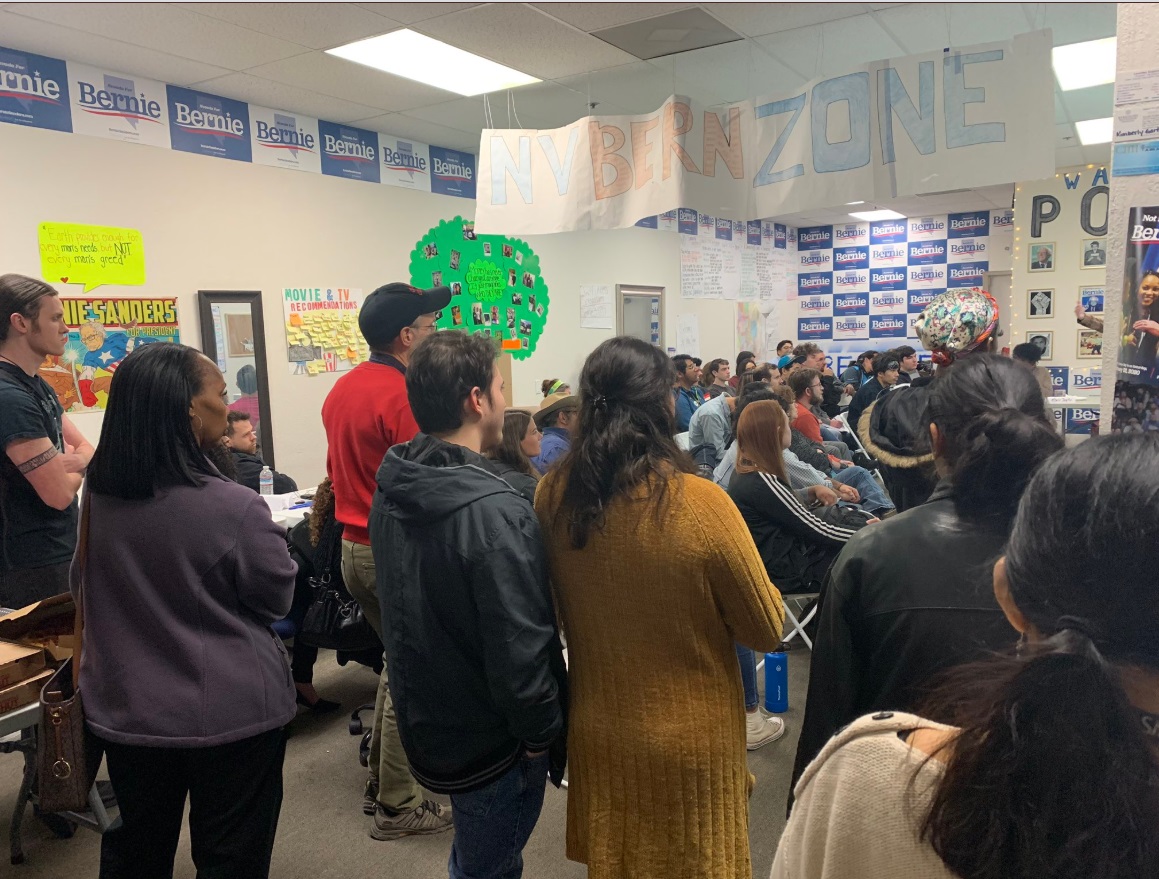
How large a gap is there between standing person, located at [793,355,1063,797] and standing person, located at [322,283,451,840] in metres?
1.42

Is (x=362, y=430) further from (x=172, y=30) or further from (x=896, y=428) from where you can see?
(x=172, y=30)

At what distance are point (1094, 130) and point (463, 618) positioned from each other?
7.66 m

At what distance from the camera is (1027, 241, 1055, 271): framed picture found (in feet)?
25.6

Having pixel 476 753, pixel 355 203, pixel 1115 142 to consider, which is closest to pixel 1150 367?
pixel 1115 142

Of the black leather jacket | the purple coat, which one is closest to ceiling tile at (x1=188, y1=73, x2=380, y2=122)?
the purple coat

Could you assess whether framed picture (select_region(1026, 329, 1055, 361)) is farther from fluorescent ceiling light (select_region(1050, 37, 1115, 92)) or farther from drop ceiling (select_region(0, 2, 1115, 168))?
fluorescent ceiling light (select_region(1050, 37, 1115, 92))

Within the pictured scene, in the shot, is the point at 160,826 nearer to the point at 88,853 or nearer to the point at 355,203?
the point at 88,853

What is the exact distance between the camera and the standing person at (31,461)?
218 centimetres

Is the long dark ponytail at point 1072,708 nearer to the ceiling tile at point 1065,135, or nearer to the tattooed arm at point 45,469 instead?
the tattooed arm at point 45,469

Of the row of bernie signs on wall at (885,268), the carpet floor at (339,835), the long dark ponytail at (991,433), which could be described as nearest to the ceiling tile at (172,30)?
the carpet floor at (339,835)

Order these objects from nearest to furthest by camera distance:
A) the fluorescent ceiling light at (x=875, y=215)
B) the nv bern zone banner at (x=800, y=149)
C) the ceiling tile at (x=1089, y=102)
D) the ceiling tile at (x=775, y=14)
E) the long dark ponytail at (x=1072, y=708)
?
the long dark ponytail at (x=1072, y=708) → the nv bern zone banner at (x=800, y=149) → the ceiling tile at (x=775, y=14) → the ceiling tile at (x=1089, y=102) → the fluorescent ceiling light at (x=875, y=215)

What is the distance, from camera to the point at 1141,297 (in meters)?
1.64

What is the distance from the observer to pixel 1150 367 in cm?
164

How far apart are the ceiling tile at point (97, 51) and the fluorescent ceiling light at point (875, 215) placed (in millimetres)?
8902
